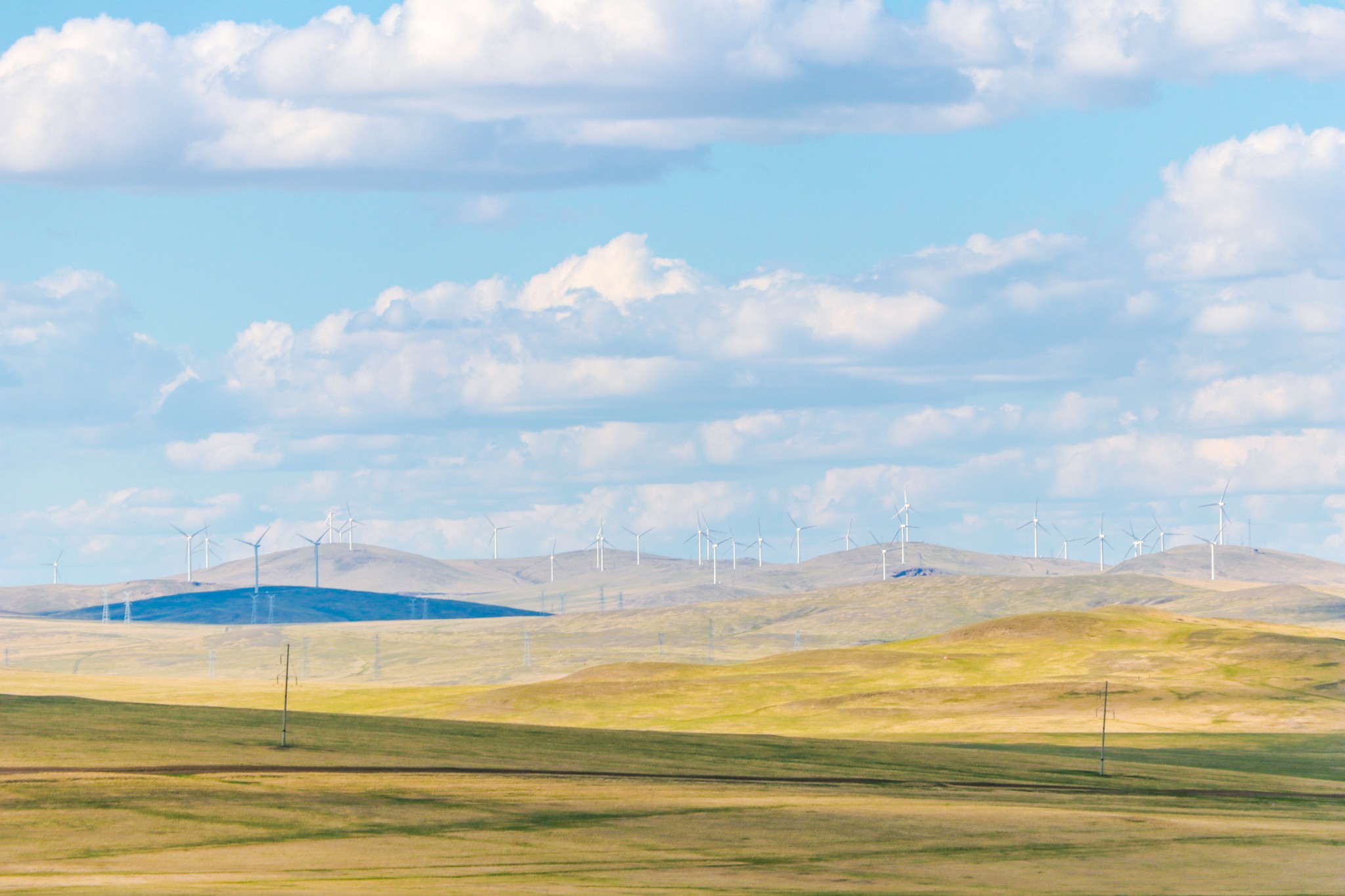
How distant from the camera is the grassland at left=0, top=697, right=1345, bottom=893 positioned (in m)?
64.4

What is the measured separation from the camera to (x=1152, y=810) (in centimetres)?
9456

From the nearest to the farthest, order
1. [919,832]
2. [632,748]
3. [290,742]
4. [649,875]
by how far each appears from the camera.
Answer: [649,875] < [919,832] < [290,742] < [632,748]

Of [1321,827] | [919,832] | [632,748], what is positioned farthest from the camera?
[632,748]

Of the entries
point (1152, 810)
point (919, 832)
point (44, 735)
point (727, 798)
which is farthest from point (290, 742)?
point (1152, 810)

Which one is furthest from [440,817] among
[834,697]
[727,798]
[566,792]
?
[834,697]

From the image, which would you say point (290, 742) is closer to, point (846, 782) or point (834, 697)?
point (846, 782)

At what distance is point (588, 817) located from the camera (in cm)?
8250

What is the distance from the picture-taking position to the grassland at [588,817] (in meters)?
64.4

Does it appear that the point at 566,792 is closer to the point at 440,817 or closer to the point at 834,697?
the point at 440,817

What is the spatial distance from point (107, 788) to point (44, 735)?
21.9 meters

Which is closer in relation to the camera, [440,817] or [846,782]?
[440,817]

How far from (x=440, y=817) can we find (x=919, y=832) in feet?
74.5

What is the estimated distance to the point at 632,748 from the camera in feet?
397

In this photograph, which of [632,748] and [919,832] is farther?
[632,748]
